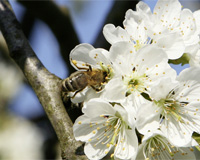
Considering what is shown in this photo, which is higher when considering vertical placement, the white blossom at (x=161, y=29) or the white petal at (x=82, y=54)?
the white blossom at (x=161, y=29)

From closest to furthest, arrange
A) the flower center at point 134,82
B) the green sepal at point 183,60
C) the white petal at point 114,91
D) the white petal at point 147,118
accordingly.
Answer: the white petal at point 147,118 → the white petal at point 114,91 → the flower center at point 134,82 → the green sepal at point 183,60

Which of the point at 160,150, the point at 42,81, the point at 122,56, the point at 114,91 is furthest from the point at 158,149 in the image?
the point at 42,81

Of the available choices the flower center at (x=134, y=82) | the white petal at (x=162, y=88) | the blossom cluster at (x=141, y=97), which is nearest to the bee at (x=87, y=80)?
the blossom cluster at (x=141, y=97)

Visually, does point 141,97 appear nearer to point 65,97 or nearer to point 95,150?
point 95,150

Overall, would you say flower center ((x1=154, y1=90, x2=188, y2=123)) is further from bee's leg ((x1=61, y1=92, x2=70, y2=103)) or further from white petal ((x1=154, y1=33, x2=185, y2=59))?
bee's leg ((x1=61, y1=92, x2=70, y2=103))

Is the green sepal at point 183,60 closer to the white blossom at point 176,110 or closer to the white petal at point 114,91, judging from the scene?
the white blossom at point 176,110

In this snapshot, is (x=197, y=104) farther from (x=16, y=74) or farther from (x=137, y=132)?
(x=16, y=74)
